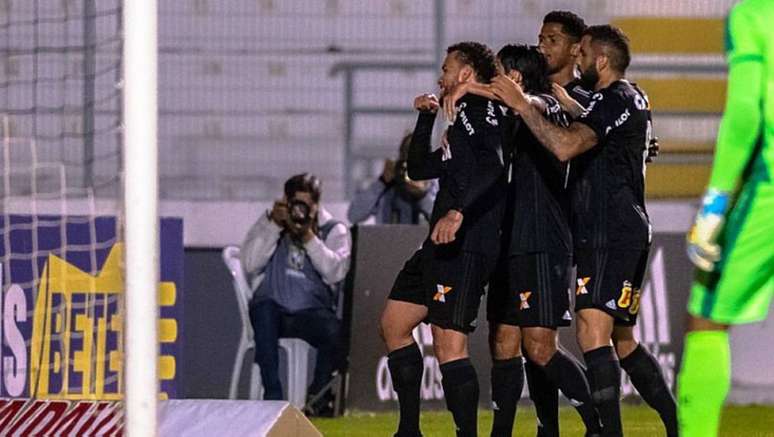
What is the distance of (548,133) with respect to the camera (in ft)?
23.8

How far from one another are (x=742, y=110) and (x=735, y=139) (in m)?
0.08

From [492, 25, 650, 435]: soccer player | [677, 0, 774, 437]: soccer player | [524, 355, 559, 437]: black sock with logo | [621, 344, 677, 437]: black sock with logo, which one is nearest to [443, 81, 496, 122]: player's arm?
[492, 25, 650, 435]: soccer player

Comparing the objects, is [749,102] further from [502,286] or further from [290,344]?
[290,344]

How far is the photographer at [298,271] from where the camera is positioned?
10.9 m

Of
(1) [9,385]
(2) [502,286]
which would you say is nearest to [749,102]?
(2) [502,286]

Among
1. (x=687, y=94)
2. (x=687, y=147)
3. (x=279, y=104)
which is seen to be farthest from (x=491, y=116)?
(x=687, y=94)

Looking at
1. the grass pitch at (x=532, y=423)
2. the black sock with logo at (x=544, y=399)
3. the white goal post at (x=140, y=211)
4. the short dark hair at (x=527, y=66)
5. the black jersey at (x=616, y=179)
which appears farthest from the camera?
the grass pitch at (x=532, y=423)

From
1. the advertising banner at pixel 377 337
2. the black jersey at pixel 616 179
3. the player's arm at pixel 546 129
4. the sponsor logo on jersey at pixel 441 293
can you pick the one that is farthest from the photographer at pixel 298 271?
the player's arm at pixel 546 129

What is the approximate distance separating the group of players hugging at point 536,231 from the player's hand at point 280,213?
311 cm

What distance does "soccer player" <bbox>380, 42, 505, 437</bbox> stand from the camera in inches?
286

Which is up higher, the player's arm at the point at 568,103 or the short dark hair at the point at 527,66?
the short dark hair at the point at 527,66

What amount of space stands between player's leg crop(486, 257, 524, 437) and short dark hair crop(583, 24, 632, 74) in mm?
946

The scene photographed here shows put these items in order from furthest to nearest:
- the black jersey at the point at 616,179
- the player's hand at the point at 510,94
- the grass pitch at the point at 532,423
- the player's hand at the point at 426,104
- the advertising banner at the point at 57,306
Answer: the grass pitch at the point at 532,423 < the advertising banner at the point at 57,306 < the player's hand at the point at 426,104 < the black jersey at the point at 616,179 < the player's hand at the point at 510,94

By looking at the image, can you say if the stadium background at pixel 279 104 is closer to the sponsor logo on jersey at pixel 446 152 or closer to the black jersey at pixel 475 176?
the sponsor logo on jersey at pixel 446 152
